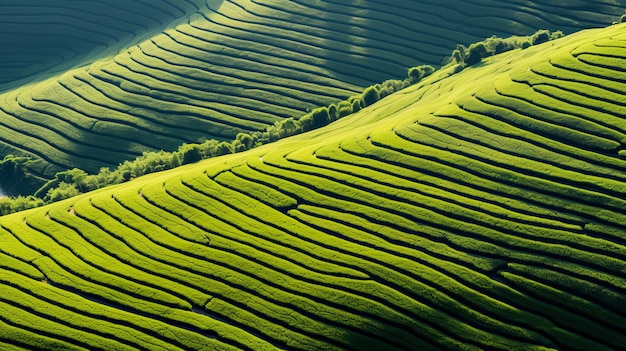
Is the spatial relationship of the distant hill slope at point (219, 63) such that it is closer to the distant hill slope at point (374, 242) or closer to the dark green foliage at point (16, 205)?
the dark green foliage at point (16, 205)

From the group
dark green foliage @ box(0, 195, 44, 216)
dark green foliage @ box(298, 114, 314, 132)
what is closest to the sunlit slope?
dark green foliage @ box(298, 114, 314, 132)

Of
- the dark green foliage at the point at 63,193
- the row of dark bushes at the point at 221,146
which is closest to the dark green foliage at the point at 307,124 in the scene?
the row of dark bushes at the point at 221,146

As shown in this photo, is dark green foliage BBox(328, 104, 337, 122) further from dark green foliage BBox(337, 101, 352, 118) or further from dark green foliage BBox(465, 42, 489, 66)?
dark green foliage BBox(465, 42, 489, 66)

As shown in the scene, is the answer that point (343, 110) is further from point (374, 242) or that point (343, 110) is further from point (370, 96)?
point (374, 242)

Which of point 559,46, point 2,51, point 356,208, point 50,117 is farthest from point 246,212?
point 2,51

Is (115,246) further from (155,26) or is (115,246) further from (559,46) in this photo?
(155,26)

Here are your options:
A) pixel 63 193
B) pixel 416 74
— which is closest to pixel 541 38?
pixel 416 74
